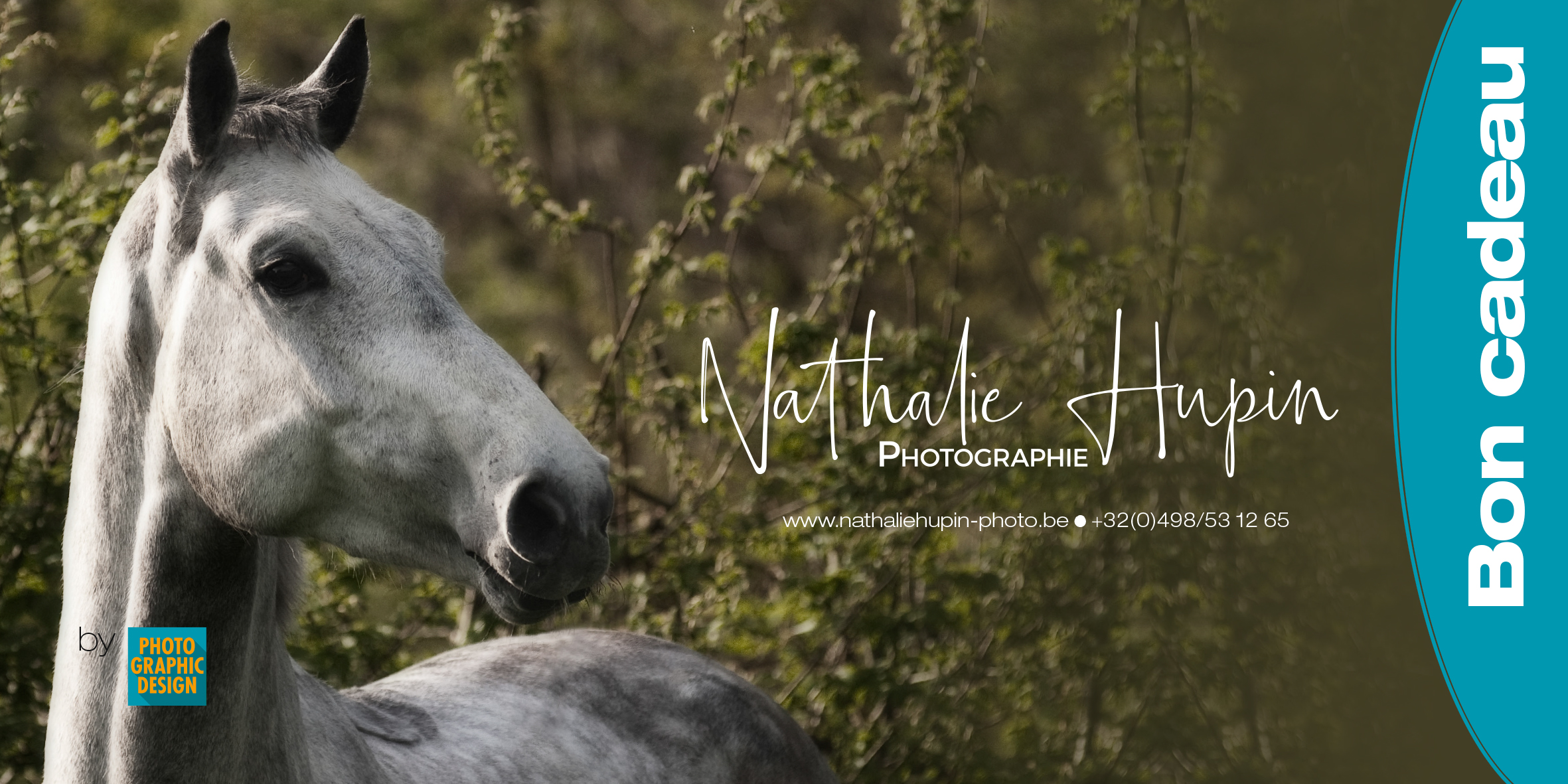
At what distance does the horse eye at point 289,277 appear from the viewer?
1.86 meters

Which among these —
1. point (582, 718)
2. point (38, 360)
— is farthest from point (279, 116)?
point (38, 360)

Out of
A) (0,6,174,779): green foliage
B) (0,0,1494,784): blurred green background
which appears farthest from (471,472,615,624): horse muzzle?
(0,0,1494,784): blurred green background

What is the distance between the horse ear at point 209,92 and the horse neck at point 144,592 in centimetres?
14

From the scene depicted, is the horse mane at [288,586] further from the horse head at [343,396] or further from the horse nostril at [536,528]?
the horse nostril at [536,528]

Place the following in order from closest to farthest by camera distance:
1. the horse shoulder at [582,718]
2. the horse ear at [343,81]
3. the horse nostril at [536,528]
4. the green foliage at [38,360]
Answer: the horse nostril at [536,528] → the horse ear at [343,81] → the horse shoulder at [582,718] → the green foliage at [38,360]

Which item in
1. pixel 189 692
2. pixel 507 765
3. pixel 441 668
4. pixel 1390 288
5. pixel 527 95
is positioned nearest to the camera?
pixel 189 692

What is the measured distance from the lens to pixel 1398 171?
4516 mm

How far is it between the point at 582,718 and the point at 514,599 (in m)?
1.16

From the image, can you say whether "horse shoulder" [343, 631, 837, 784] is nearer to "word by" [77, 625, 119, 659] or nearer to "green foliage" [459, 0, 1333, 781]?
"word by" [77, 625, 119, 659]

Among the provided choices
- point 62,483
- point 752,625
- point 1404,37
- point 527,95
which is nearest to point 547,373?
point 752,625

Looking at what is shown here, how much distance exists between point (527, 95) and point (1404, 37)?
29.3ft

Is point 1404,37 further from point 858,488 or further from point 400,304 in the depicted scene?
point 400,304

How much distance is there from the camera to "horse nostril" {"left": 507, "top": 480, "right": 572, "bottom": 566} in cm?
171

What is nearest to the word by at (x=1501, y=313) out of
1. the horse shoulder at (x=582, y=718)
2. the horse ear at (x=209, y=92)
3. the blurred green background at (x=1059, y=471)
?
the blurred green background at (x=1059, y=471)
